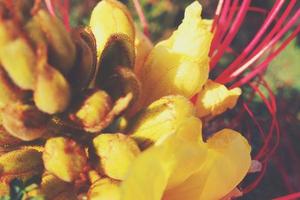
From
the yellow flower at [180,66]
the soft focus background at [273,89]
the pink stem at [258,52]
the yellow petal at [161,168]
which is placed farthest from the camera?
the soft focus background at [273,89]

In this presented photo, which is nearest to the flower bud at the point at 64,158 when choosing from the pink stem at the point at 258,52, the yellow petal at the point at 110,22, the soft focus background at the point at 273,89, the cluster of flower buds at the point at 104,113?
the cluster of flower buds at the point at 104,113

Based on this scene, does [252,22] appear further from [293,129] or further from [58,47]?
[58,47]

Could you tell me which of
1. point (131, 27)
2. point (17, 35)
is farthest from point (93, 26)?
point (17, 35)

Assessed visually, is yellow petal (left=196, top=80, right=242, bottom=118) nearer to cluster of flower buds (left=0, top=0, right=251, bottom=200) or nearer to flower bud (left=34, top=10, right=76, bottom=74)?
cluster of flower buds (left=0, top=0, right=251, bottom=200)

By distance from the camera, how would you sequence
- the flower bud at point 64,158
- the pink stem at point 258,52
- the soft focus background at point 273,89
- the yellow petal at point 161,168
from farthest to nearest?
the soft focus background at point 273,89
the pink stem at point 258,52
the flower bud at point 64,158
the yellow petal at point 161,168

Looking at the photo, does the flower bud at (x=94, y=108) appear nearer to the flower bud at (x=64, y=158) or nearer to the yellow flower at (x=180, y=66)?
the flower bud at (x=64, y=158)

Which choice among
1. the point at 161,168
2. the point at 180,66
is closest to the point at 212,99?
the point at 180,66

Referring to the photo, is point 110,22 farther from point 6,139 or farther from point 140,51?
point 6,139
